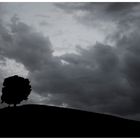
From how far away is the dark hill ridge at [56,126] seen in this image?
85.0 ft

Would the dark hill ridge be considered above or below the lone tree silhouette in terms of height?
below

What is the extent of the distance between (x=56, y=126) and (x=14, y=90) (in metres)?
33.6

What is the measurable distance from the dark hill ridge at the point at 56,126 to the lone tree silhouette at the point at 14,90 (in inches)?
837

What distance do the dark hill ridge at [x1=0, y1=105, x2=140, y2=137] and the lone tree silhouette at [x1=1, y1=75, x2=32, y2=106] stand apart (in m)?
21.3

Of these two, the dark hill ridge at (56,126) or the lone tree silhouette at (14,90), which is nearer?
the dark hill ridge at (56,126)

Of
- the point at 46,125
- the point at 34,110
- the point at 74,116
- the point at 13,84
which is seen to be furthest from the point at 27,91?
the point at 46,125

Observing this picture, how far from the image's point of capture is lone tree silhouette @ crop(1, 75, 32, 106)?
60.6 metres

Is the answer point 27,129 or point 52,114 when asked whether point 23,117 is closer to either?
point 52,114

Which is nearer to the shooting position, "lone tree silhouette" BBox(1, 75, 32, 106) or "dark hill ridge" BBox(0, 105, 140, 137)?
"dark hill ridge" BBox(0, 105, 140, 137)

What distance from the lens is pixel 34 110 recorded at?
40.1 meters

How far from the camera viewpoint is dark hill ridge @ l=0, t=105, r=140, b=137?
2591 centimetres

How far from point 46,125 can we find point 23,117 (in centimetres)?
585

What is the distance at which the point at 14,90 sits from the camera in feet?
200

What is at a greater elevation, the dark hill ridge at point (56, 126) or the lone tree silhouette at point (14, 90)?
the lone tree silhouette at point (14, 90)
